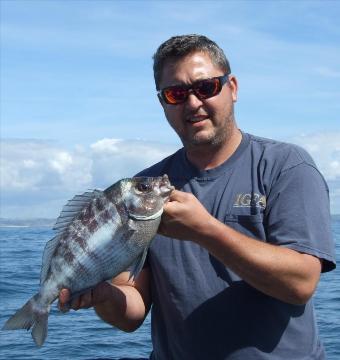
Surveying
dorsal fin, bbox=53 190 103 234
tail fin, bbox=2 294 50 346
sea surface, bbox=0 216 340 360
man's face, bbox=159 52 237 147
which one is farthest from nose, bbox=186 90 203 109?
sea surface, bbox=0 216 340 360

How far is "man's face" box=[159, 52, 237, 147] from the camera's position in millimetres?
5148

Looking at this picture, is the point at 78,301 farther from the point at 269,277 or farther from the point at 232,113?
the point at 232,113

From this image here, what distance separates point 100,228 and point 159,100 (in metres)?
1.22

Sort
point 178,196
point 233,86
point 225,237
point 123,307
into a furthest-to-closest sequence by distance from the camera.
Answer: point 123,307 < point 233,86 < point 178,196 < point 225,237

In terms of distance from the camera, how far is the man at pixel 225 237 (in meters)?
4.50

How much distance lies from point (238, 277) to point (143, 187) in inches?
35.7

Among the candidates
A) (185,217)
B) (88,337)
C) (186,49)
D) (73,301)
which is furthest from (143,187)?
(88,337)

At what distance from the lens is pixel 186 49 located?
5.26 m

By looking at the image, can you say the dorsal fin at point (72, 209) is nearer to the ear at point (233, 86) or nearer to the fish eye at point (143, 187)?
the fish eye at point (143, 187)

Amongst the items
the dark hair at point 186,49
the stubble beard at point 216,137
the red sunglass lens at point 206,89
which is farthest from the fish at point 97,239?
the dark hair at point 186,49

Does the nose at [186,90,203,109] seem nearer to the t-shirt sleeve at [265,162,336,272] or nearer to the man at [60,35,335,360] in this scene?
the man at [60,35,335,360]

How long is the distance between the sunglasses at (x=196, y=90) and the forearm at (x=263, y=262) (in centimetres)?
112

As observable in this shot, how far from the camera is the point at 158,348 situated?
5422 mm

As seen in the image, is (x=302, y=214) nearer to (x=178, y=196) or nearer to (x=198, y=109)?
(x=178, y=196)
